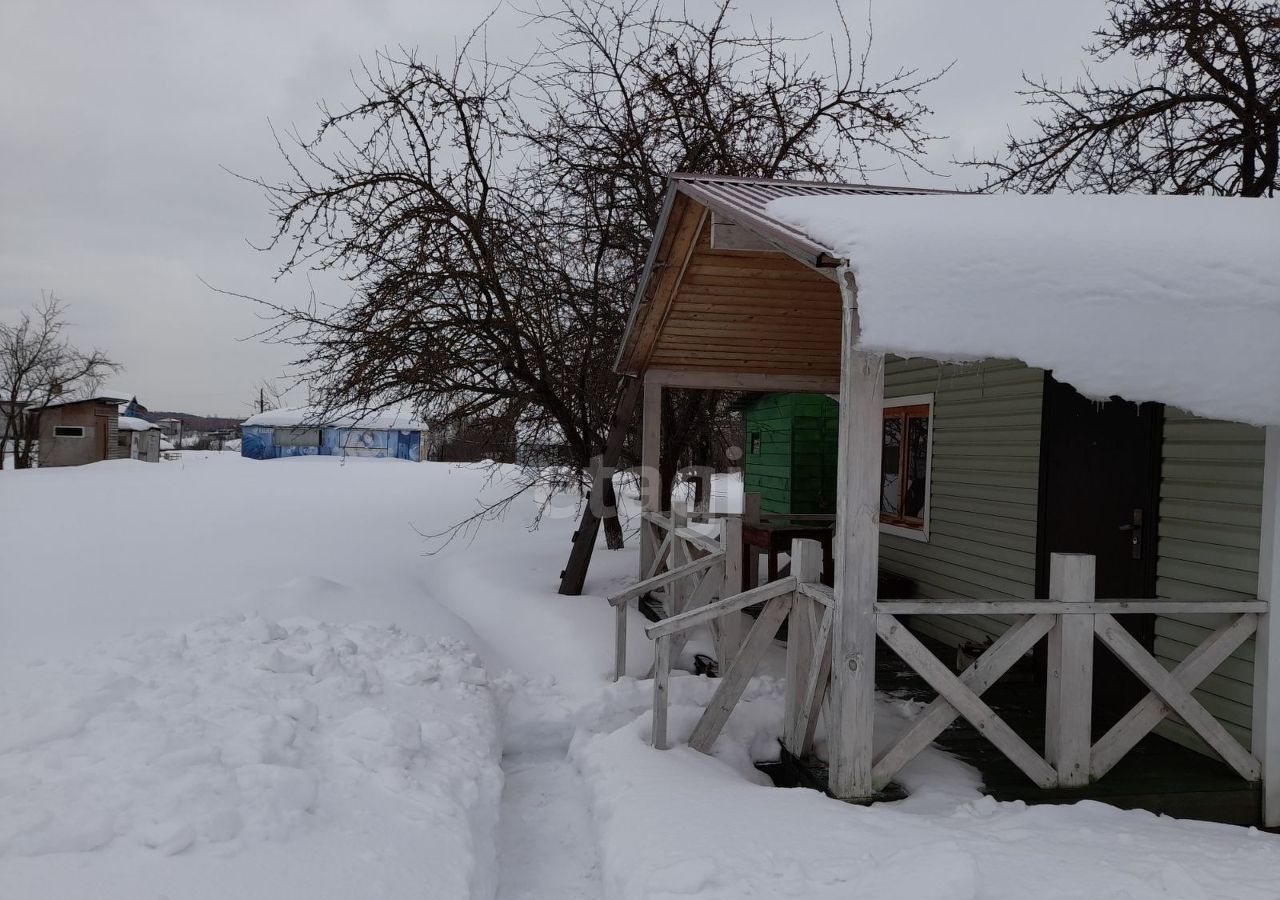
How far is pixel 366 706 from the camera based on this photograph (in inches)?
188

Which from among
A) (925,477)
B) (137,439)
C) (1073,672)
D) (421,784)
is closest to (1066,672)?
(1073,672)

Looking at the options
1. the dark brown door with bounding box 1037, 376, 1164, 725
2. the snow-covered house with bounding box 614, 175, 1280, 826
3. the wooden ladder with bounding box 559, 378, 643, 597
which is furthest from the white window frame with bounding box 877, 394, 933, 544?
the wooden ladder with bounding box 559, 378, 643, 597

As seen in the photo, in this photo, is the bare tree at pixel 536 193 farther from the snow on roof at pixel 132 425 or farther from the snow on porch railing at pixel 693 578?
the snow on roof at pixel 132 425

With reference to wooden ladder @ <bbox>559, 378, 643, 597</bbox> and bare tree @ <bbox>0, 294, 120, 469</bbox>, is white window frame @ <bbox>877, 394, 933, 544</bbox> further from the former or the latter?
bare tree @ <bbox>0, 294, 120, 469</bbox>

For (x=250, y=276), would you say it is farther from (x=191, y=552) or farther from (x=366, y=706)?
(x=366, y=706)

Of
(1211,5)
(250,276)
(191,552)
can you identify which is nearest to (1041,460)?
(1211,5)

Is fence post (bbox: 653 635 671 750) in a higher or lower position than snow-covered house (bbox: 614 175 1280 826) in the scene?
lower

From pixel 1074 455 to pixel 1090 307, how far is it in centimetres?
223

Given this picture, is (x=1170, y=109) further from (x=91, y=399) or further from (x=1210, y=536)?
(x=91, y=399)

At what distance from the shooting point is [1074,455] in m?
5.37

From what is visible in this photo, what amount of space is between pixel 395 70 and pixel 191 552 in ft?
19.9

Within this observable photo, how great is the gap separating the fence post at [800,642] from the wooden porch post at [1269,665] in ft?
6.93

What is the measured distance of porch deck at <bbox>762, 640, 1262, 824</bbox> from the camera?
3.83m

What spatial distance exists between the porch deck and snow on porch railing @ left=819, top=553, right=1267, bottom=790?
3.2 inches
